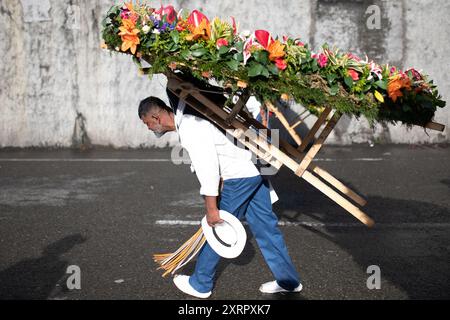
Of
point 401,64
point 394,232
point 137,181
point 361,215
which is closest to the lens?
point 361,215

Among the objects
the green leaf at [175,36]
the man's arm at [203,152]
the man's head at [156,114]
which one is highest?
the green leaf at [175,36]

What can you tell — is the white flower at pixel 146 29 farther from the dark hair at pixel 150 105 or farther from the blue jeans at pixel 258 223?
the blue jeans at pixel 258 223

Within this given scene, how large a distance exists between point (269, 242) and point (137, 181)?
4.59 metres

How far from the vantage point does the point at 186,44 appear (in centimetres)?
386

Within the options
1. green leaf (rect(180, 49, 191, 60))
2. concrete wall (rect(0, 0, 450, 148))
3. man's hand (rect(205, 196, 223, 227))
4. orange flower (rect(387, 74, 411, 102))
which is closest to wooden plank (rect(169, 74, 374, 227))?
green leaf (rect(180, 49, 191, 60))

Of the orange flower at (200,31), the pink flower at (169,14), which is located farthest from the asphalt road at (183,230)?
the pink flower at (169,14)

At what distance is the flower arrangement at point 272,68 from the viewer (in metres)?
3.75

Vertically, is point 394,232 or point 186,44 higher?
point 186,44

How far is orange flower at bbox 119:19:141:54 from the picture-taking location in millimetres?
3832

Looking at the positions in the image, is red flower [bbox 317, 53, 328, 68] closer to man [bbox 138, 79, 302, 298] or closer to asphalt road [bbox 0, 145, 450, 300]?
man [bbox 138, 79, 302, 298]
